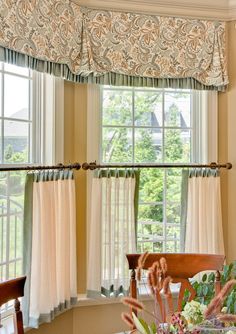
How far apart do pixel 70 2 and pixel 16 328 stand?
2.07m

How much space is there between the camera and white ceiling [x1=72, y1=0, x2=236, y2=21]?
2.93 metres

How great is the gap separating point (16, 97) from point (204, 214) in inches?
63.2

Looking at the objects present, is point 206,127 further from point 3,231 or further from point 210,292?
point 3,231

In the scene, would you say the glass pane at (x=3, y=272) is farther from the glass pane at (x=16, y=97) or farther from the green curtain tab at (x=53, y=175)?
the glass pane at (x=16, y=97)

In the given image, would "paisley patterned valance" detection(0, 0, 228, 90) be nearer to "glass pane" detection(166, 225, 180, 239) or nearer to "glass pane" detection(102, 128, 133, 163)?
"glass pane" detection(102, 128, 133, 163)

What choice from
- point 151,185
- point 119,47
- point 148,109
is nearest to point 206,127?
point 148,109

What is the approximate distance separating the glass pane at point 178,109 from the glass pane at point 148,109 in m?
0.07

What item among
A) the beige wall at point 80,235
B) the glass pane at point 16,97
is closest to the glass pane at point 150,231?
the beige wall at point 80,235

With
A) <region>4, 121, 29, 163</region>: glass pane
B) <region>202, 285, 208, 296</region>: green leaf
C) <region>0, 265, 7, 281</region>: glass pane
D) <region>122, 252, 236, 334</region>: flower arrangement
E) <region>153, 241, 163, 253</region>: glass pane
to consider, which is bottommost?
<region>202, 285, 208, 296</region>: green leaf

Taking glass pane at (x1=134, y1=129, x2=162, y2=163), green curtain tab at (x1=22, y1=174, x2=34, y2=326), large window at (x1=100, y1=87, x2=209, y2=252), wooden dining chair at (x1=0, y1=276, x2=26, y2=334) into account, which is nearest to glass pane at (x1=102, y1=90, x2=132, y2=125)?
large window at (x1=100, y1=87, x2=209, y2=252)

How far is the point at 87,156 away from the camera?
9.69 ft

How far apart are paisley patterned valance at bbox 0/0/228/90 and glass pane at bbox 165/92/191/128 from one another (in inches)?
6.0

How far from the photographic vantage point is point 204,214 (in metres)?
3.07

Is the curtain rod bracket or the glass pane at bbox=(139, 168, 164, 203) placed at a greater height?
the curtain rod bracket
